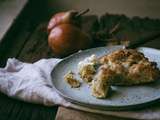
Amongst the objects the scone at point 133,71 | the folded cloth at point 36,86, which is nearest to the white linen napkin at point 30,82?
the folded cloth at point 36,86

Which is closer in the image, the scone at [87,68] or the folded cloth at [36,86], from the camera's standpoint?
the folded cloth at [36,86]

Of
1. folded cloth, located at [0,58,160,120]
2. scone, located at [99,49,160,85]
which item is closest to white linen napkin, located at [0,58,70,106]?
folded cloth, located at [0,58,160,120]

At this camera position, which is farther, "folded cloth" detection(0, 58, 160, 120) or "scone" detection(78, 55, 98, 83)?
"scone" detection(78, 55, 98, 83)

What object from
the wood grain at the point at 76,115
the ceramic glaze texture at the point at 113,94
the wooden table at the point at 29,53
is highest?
the ceramic glaze texture at the point at 113,94

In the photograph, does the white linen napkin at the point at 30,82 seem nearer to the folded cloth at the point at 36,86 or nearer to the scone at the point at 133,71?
the folded cloth at the point at 36,86

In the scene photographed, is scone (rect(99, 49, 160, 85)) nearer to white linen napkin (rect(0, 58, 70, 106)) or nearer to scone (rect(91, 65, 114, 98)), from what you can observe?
scone (rect(91, 65, 114, 98))

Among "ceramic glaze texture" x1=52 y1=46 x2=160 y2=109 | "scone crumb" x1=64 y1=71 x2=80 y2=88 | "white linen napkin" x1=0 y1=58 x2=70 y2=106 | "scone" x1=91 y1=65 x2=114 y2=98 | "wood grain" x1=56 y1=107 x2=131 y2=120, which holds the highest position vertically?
"scone" x1=91 y1=65 x2=114 y2=98
